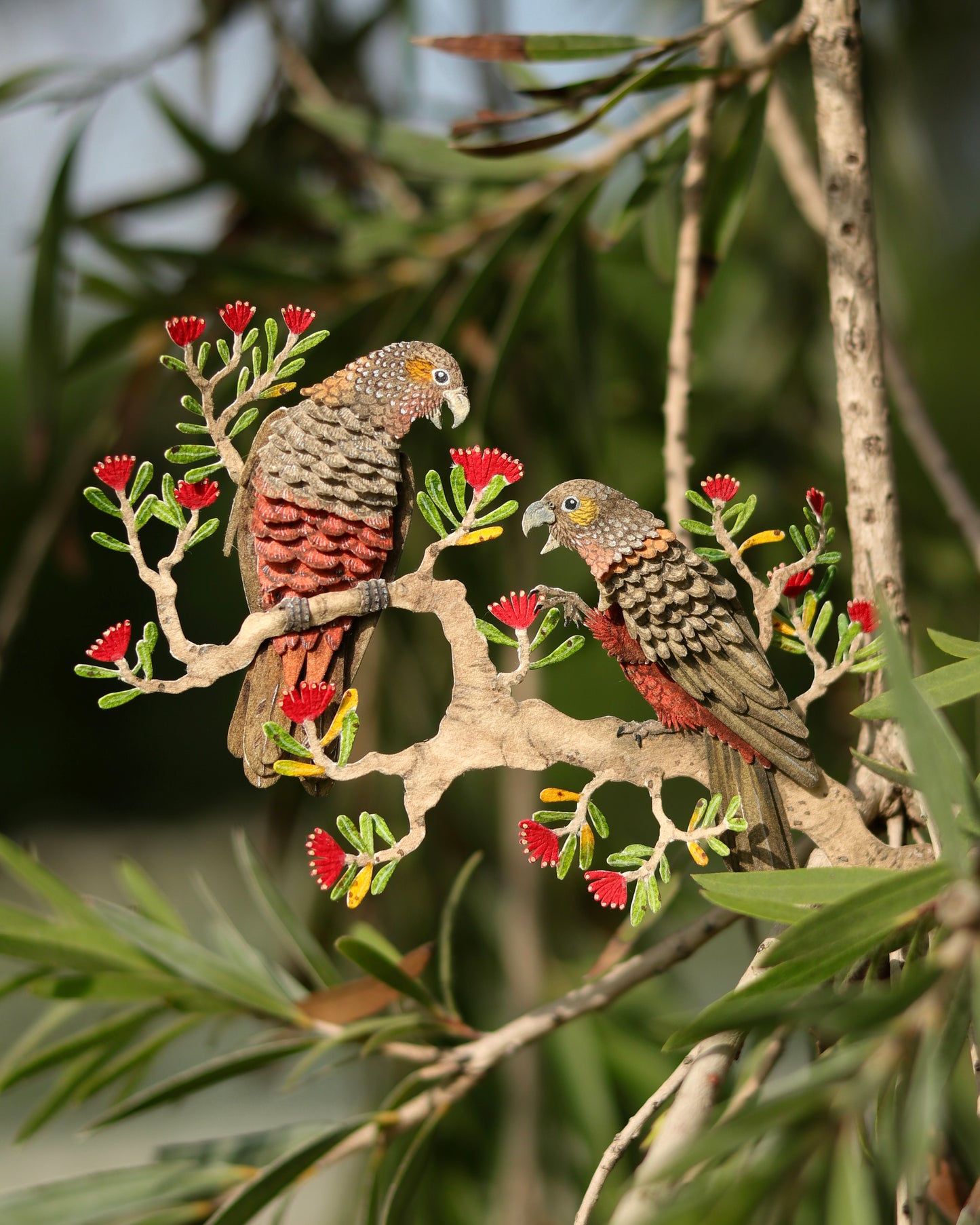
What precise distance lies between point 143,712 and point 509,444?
109 inches

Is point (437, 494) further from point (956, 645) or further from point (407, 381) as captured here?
point (956, 645)

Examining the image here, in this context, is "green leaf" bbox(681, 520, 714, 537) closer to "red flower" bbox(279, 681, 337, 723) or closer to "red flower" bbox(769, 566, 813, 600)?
"red flower" bbox(769, 566, 813, 600)

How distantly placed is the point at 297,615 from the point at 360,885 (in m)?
0.09

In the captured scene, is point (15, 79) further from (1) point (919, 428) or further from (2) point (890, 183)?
(2) point (890, 183)

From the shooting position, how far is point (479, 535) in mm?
338

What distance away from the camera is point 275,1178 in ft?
1.30

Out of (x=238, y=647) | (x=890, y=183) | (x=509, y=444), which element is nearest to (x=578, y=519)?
(x=238, y=647)

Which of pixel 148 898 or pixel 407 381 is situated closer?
pixel 407 381

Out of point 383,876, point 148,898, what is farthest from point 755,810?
point 148,898

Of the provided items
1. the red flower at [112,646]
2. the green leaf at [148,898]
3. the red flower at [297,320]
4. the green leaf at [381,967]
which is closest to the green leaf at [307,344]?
the red flower at [297,320]

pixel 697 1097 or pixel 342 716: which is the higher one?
pixel 342 716

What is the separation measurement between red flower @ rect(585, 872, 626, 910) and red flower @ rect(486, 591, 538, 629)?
0.29 feet

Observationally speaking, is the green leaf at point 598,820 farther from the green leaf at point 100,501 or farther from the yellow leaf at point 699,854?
the green leaf at point 100,501

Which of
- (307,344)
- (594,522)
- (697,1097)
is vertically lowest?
(697,1097)
